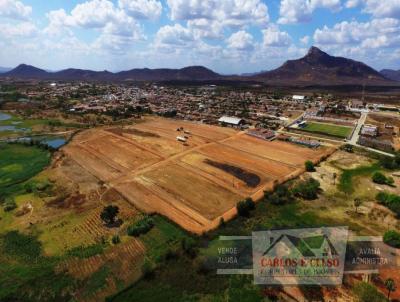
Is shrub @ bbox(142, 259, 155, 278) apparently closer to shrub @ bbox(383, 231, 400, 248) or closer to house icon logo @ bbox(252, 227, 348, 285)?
house icon logo @ bbox(252, 227, 348, 285)

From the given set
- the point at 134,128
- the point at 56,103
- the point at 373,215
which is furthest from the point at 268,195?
the point at 56,103

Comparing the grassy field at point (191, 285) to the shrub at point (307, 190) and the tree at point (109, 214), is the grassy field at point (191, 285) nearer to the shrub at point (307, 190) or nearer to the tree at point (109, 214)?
the tree at point (109, 214)

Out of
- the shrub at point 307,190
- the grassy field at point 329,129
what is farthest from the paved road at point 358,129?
the shrub at point 307,190

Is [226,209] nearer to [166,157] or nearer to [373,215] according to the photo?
[373,215]

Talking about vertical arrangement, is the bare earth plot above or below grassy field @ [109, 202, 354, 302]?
above

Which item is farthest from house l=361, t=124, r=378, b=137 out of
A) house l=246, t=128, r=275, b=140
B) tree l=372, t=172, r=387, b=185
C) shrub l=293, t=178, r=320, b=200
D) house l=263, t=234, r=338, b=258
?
house l=263, t=234, r=338, b=258
